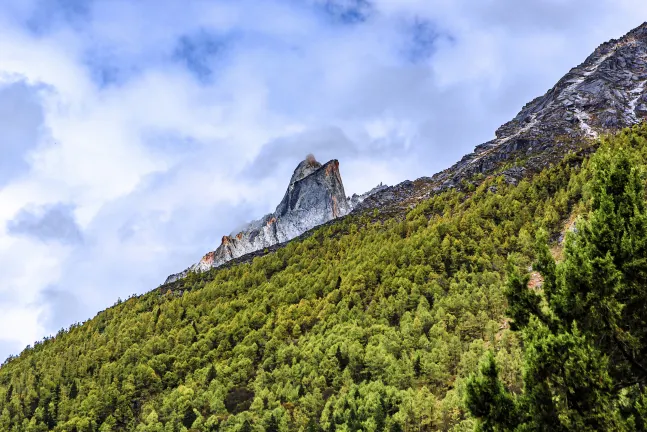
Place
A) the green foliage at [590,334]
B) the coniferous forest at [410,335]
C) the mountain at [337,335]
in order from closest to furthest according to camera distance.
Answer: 1. the green foliage at [590,334]
2. the coniferous forest at [410,335]
3. the mountain at [337,335]

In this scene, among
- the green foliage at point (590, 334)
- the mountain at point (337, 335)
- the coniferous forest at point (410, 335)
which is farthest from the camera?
the mountain at point (337, 335)

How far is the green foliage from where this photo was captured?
62.2 ft

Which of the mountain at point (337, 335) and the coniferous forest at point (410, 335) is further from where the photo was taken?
the mountain at point (337, 335)

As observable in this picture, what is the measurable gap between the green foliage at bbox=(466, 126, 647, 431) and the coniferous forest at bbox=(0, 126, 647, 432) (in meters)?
0.06

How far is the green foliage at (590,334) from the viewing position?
746 inches

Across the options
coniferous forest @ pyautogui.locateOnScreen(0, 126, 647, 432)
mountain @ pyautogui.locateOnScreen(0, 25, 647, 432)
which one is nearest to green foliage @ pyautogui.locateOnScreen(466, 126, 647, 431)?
coniferous forest @ pyautogui.locateOnScreen(0, 126, 647, 432)

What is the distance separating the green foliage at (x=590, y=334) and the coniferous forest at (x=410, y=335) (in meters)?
0.06

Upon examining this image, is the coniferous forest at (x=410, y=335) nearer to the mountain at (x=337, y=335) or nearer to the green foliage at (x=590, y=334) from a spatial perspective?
the green foliage at (x=590, y=334)

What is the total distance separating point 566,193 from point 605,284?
120m

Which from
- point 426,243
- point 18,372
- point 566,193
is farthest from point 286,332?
point 18,372

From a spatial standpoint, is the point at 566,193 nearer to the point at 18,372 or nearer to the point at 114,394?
the point at 114,394

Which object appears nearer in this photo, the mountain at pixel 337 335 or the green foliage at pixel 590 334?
the green foliage at pixel 590 334

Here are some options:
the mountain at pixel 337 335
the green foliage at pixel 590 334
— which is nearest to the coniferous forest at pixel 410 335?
the green foliage at pixel 590 334

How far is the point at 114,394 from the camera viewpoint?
128625mm
